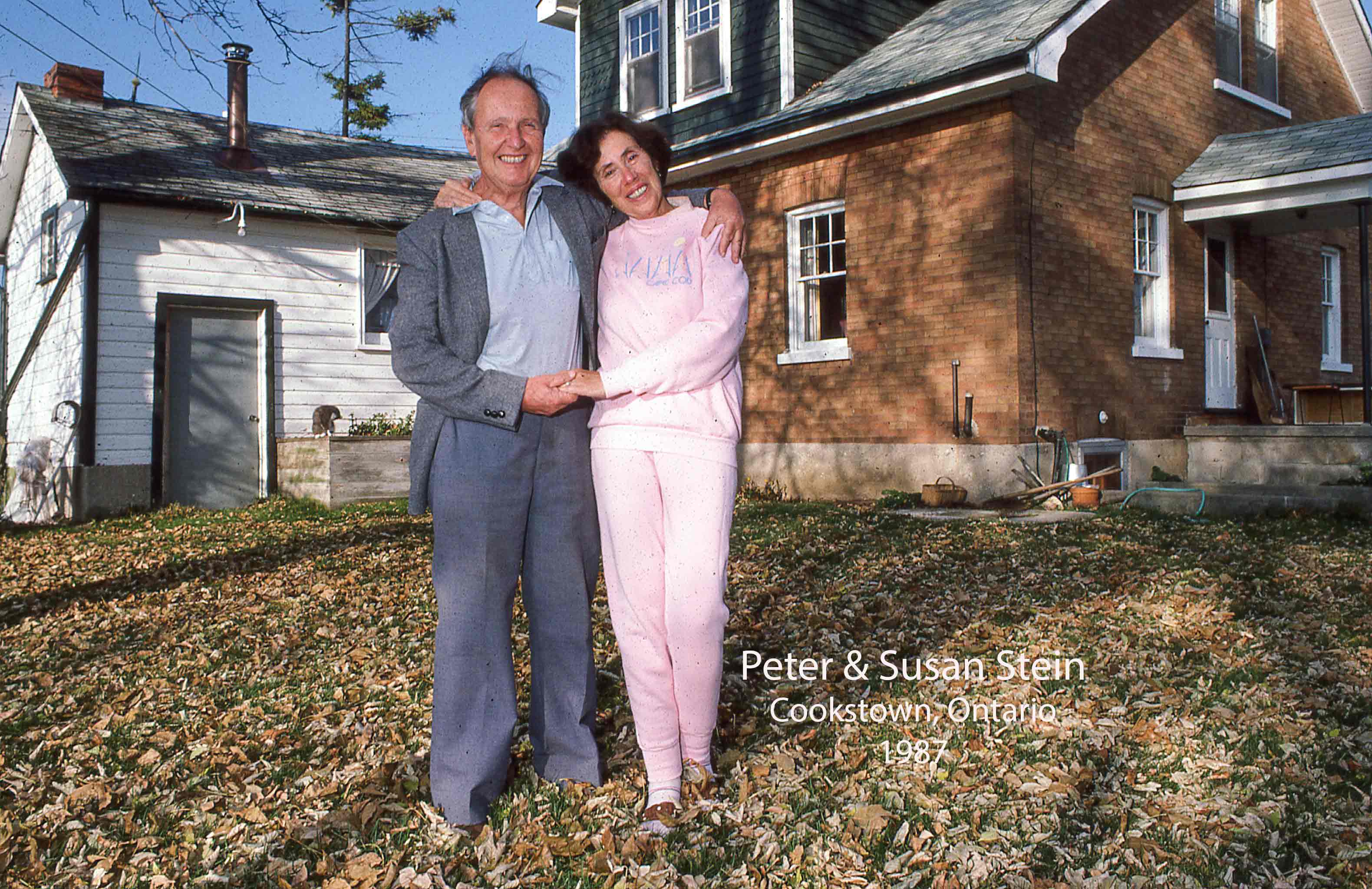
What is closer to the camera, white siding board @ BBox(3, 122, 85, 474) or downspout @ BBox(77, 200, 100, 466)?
downspout @ BBox(77, 200, 100, 466)

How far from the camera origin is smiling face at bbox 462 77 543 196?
2959 millimetres

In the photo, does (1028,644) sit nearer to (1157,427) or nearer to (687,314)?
(687,314)

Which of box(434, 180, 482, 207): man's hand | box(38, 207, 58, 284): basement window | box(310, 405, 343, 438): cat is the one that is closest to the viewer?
box(434, 180, 482, 207): man's hand

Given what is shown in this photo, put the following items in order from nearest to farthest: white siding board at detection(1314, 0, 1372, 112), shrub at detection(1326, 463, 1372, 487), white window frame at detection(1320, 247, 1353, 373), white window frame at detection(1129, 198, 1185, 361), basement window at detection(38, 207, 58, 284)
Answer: shrub at detection(1326, 463, 1372, 487)
white window frame at detection(1129, 198, 1185, 361)
basement window at detection(38, 207, 58, 284)
white window frame at detection(1320, 247, 1353, 373)
white siding board at detection(1314, 0, 1372, 112)

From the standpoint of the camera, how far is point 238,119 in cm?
1476

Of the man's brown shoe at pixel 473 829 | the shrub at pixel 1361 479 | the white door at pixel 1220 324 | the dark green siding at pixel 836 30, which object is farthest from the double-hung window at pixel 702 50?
the man's brown shoe at pixel 473 829

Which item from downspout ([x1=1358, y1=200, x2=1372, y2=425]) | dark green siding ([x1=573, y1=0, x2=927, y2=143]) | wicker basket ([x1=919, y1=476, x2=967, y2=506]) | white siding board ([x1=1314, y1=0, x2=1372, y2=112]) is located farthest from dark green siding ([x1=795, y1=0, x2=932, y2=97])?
white siding board ([x1=1314, y1=0, x2=1372, y2=112])

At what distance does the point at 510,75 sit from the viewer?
9.89 ft

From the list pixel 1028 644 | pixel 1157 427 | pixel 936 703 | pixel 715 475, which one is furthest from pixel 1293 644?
pixel 1157 427

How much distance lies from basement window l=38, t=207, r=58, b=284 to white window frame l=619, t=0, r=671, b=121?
7623 millimetres

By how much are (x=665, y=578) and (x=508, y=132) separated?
130cm

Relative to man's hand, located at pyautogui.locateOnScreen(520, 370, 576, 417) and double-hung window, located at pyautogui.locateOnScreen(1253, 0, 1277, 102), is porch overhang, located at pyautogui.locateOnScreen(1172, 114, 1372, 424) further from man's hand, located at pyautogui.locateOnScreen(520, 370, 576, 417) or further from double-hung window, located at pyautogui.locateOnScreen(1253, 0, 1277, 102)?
man's hand, located at pyautogui.locateOnScreen(520, 370, 576, 417)

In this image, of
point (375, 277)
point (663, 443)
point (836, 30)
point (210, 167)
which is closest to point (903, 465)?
point (836, 30)

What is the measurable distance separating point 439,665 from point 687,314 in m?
1.18
